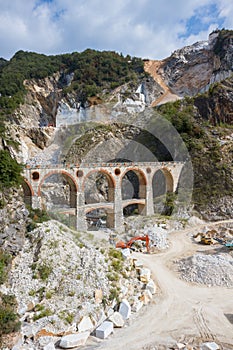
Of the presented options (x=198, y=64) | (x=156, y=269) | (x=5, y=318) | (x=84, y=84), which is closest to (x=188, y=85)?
(x=198, y=64)

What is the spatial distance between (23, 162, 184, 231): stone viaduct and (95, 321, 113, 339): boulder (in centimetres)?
1511

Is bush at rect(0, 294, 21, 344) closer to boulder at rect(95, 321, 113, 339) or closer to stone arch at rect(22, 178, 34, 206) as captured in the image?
boulder at rect(95, 321, 113, 339)

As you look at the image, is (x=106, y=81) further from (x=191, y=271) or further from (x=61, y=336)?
(x=61, y=336)

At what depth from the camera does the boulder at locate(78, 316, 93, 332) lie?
37.0 ft

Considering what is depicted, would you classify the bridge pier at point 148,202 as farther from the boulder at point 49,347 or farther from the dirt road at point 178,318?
the boulder at point 49,347

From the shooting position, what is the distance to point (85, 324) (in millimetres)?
11430

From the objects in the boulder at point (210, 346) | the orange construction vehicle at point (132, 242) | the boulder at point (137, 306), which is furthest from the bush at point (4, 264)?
the orange construction vehicle at point (132, 242)

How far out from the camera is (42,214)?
17.8m

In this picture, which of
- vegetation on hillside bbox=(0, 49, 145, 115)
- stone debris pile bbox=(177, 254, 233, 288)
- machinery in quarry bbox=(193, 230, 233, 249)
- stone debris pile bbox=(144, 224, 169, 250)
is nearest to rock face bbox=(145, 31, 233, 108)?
vegetation on hillside bbox=(0, 49, 145, 115)

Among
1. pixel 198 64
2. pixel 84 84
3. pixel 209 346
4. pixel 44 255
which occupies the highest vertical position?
pixel 198 64

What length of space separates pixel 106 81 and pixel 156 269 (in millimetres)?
50723

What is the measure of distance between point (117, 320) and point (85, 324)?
4.65 feet

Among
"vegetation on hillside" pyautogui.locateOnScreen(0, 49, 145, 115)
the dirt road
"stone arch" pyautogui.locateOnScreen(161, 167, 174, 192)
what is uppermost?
"vegetation on hillside" pyautogui.locateOnScreen(0, 49, 145, 115)

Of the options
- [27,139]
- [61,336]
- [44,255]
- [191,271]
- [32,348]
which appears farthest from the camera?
[27,139]
